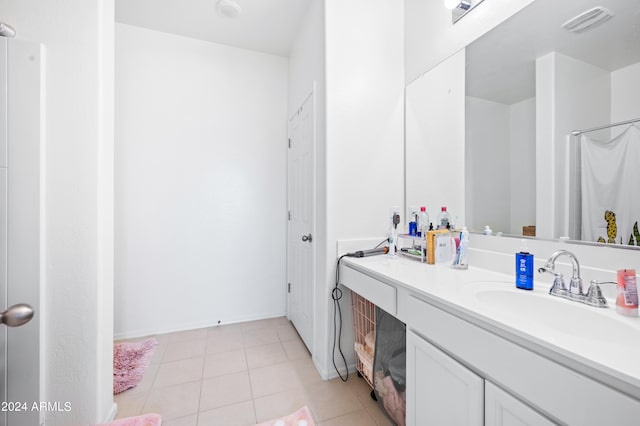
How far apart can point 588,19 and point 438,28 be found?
0.79 metres

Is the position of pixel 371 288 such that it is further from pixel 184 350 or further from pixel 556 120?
pixel 184 350

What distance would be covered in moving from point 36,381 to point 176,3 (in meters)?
2.49

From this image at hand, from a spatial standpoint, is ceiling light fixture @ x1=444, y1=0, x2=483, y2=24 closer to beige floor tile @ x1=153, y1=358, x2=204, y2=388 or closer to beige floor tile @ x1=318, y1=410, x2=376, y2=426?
beige floor tile @ x1=318, y1=410, x2=376, y2=426

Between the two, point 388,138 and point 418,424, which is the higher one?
point 388,138

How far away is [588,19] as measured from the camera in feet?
3.31

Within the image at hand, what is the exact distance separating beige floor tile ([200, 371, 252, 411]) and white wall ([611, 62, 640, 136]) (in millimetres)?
2149

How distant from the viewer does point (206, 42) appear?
98.8 inches

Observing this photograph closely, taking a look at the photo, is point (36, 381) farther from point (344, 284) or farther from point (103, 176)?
point (344, 284)

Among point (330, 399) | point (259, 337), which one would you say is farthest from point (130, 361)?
point (330, 399)

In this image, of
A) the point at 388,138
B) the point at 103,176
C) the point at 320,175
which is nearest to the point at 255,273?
the point at 320,175

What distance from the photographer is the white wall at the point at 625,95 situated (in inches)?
34.9

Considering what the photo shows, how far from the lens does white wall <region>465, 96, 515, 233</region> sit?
130 cm

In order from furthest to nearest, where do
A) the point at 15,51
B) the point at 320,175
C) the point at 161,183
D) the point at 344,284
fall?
the point at 161,183
the point at 320,175
the point at 344,284
the point at 15,51

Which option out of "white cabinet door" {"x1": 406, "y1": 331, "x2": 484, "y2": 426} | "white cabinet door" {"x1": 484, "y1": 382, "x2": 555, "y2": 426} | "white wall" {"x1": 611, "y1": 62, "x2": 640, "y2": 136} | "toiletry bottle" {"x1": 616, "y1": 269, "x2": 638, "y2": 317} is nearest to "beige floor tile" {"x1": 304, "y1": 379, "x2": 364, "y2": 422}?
"white cabinet door" {"x1": 406, "y1": 331, "x2": 484, "y2": 426}
